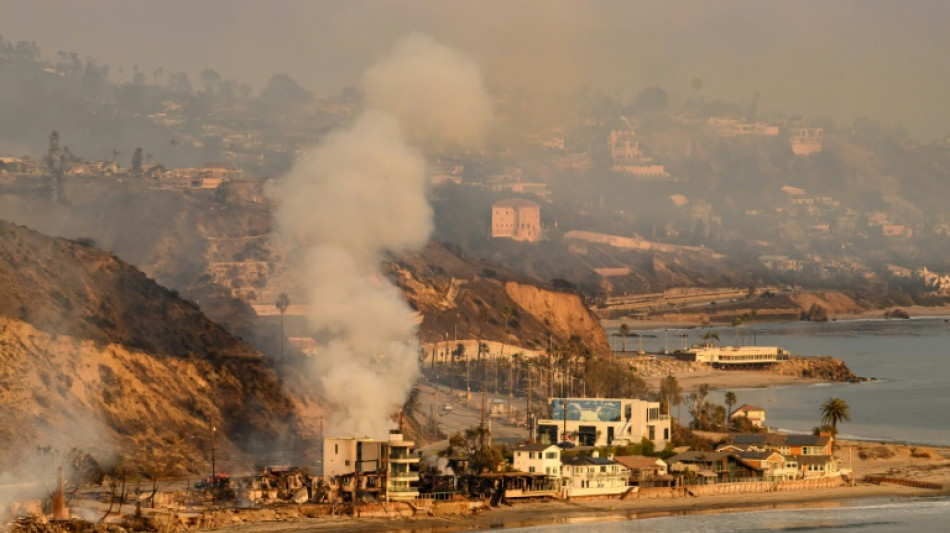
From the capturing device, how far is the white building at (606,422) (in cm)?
10431

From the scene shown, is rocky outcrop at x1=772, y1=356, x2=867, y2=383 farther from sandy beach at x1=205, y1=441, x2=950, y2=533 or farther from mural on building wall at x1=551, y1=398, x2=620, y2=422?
mural on building wall at x1=551, y1=398, x2=620, y2=422

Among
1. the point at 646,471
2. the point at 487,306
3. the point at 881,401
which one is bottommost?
the point at 646,471

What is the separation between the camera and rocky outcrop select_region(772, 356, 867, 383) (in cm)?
17325

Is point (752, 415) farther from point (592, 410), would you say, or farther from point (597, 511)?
point (597, 511)

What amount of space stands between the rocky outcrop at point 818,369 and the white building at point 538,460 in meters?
84.1

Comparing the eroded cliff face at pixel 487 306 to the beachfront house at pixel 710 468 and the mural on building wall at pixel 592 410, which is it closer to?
Result: the mural on building wall at pixel 592 410

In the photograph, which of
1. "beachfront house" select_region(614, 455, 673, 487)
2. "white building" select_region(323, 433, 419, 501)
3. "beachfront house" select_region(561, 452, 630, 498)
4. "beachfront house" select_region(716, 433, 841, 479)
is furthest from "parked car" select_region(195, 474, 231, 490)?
"beachfront house" select_region(716, 433, 841, 479)

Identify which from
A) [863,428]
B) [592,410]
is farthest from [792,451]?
[863,428]

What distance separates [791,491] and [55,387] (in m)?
35.4

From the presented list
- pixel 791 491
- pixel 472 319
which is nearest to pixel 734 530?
pixel 791 491

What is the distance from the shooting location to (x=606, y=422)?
347 ft

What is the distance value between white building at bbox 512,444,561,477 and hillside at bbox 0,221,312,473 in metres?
13.0

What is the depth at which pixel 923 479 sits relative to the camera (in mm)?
102000

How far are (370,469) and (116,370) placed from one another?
70.8 feet
